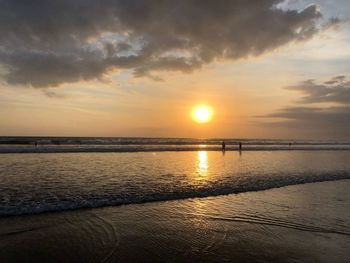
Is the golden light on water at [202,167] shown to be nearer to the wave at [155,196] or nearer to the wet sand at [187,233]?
the wave at [155,196]

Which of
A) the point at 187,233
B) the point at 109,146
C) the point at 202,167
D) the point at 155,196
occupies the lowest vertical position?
the point at 187,233

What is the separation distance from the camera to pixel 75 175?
17.1 m

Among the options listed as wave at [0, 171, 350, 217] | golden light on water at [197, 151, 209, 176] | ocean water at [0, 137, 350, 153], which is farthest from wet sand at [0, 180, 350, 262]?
ocean water at [0, 137, 350, 153]

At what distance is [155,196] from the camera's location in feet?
40.3

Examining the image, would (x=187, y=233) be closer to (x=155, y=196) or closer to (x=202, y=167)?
(x=155, y=196)

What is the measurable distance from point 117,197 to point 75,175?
20.7 feet

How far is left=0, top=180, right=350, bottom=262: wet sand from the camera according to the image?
257 inches

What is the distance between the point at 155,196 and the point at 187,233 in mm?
4421

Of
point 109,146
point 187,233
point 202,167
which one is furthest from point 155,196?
point 109,146

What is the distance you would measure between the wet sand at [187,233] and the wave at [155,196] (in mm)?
502

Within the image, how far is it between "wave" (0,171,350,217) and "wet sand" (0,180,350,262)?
50cm

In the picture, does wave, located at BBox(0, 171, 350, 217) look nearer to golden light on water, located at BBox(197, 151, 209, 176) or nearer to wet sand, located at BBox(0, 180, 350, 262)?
wet sand, located at BBox(0, 180, 350, 262)

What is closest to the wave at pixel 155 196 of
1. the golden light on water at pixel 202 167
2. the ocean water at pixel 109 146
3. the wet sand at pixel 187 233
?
the wet sand at pixel 187 233

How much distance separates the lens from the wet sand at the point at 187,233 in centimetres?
653
